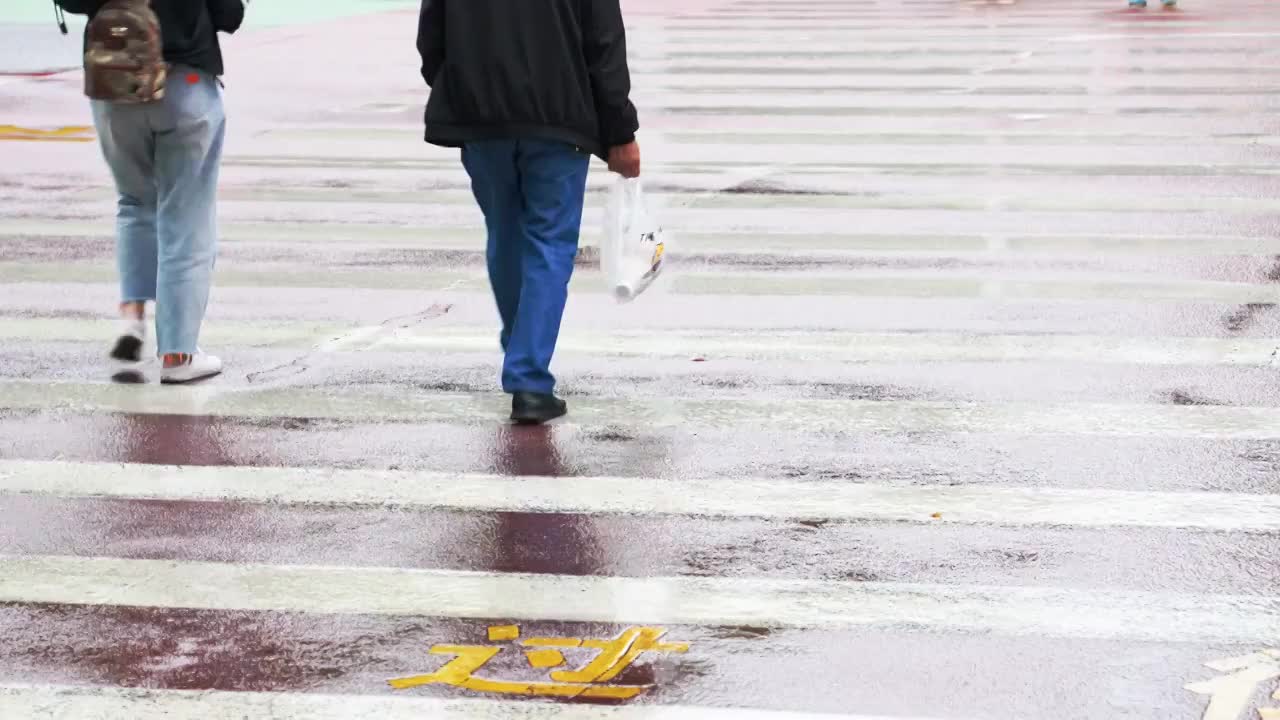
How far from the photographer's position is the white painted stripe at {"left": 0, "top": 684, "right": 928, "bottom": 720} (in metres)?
4.47

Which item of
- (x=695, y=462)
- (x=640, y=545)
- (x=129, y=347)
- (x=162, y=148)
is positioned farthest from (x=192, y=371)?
(x=640, y=545)

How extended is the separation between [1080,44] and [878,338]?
55.8 ft

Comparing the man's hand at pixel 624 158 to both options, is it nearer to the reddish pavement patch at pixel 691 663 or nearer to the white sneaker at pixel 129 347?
the white sneaker at pixel 129 347

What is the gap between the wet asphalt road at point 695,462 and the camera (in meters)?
4.79

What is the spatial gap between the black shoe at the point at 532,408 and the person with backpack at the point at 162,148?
143 cm

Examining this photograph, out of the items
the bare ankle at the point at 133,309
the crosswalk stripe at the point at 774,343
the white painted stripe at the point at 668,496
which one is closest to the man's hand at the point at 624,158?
the crosswalk stripe at the point at 774,343

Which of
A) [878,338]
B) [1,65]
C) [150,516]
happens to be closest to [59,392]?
[150,516]

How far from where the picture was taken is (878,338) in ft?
28.3

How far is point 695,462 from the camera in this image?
6.69 m

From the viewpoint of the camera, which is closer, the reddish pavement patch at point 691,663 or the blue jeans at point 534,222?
the reddish pavement patch at point 691,663

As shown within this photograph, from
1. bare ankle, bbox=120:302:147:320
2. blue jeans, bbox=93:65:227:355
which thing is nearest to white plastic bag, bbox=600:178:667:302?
blue jeans, bbox=93:65:227:355

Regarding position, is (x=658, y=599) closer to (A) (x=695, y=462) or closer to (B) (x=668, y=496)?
(B) (x=668, y=496)

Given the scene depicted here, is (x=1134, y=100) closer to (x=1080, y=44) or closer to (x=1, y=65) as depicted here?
(x=1080, y=44)

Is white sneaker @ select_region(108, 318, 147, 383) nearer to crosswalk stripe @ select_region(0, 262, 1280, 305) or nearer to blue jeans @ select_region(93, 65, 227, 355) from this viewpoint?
blue jeans @ select_region(93, 65, 227, 355)
